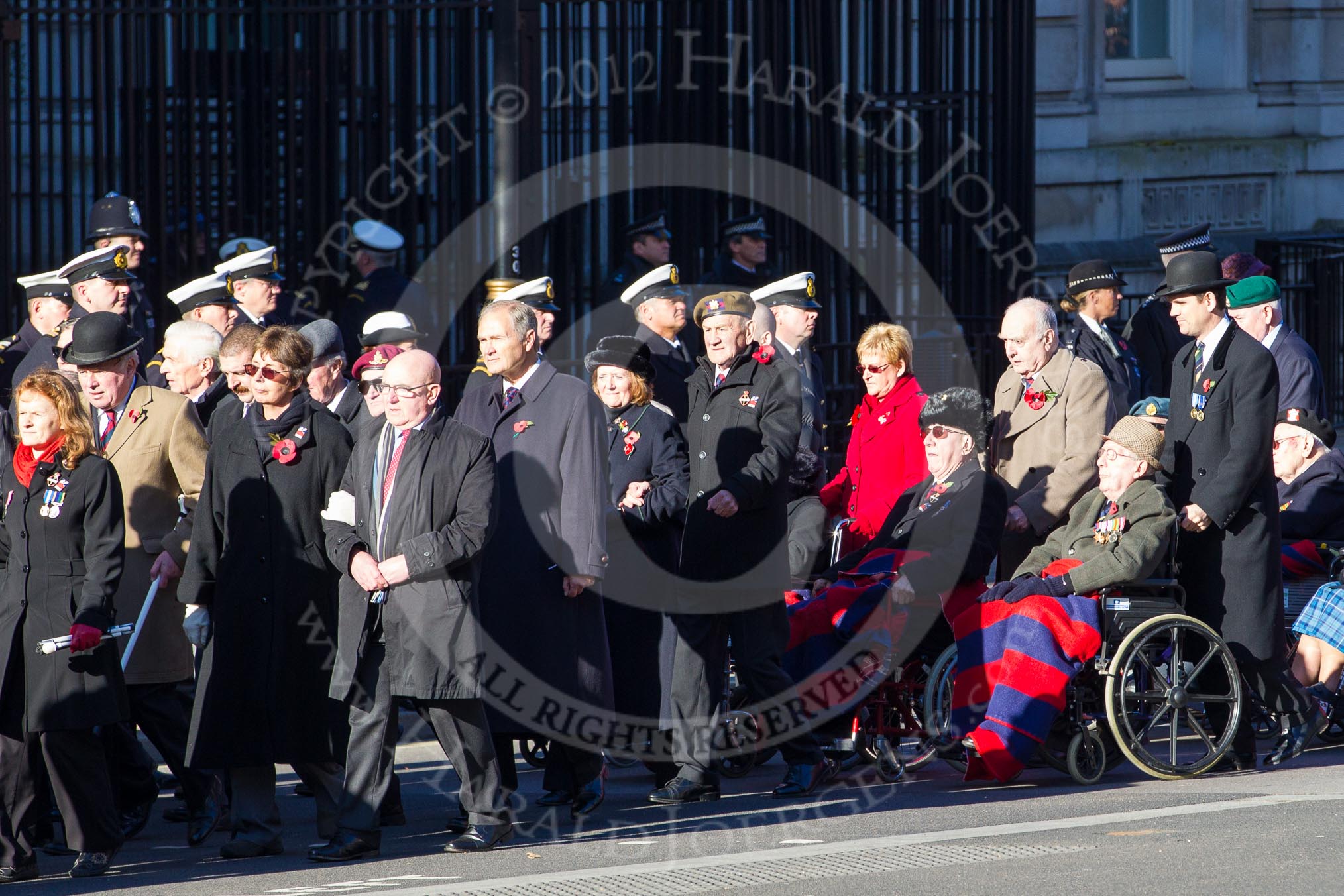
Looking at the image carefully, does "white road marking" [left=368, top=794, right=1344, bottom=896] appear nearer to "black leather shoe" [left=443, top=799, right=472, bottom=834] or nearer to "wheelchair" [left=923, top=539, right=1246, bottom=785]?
"wheelchair" [left=923, top=539, right=1246, bottom=785]

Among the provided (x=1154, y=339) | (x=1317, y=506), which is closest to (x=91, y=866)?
(x=1317, y=506)

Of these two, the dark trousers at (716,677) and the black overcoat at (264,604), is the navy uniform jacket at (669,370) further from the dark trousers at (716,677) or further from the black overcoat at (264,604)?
the black overcoat at (264,604)

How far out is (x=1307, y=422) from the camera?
9.26 meters

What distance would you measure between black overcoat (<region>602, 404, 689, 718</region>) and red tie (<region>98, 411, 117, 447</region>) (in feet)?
5.85

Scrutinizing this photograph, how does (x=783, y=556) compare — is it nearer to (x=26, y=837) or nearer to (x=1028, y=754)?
(x=1028, y=754)

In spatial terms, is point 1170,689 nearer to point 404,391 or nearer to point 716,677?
point 716,677

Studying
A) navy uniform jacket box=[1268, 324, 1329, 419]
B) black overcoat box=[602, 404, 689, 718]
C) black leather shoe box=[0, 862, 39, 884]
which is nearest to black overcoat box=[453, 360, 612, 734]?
black overcoat box=[602, 404, 689, 718]

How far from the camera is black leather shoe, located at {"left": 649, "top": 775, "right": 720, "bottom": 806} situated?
24.3 feet

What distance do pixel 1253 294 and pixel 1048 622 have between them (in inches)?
114

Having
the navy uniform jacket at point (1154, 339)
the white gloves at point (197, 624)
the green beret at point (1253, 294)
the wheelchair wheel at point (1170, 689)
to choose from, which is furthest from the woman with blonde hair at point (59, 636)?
the navy uniform jacket at point (1154, 339)

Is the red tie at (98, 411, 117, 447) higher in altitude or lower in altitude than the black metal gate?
lower

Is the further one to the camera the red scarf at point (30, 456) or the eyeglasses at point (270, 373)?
the eyeglasses at point (270, 373)

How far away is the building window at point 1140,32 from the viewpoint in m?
17.2

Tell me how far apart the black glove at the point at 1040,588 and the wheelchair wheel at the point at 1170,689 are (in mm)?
292
